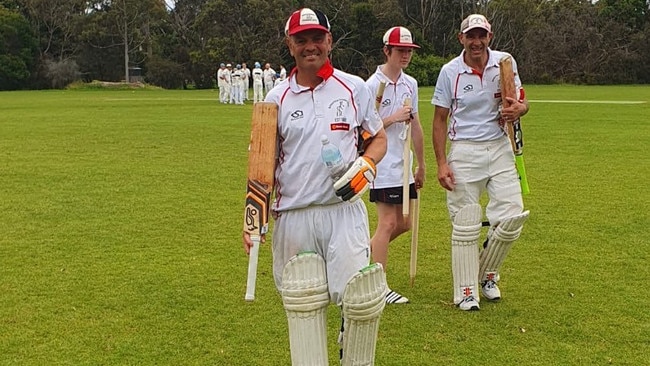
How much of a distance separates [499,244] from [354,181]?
7.94 ft

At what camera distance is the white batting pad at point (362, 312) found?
139 inches

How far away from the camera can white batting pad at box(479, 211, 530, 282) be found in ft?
17.6

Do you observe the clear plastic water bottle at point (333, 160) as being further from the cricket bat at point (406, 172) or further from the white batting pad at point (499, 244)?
the white batting pad at point (499, 244)

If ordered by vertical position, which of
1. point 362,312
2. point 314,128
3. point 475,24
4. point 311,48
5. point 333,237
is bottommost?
point 362,312

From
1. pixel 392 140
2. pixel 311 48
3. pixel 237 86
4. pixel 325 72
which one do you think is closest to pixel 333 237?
pixel 325 72

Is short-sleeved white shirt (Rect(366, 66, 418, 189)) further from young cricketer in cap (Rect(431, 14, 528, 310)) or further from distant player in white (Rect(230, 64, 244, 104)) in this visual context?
distant player in white (Rect(230, 64, 244, 104))

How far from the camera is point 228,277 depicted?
6.37 meters

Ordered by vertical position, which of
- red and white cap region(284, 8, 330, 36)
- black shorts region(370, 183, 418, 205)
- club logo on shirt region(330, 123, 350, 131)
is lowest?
black shorts region(370, 183, 418, 205)

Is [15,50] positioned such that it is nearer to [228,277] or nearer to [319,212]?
[228,277]

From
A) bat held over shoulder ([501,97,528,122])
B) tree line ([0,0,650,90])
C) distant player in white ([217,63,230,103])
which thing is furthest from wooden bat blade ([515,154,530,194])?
tree line ([0,0,650,90])

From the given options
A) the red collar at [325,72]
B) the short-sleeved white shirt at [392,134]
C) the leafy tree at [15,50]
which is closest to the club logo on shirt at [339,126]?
the red collar at [325,72]

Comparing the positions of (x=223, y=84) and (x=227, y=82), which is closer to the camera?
(x=227, y=82)

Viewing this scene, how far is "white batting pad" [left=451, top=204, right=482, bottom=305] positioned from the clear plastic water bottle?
2.17 meters

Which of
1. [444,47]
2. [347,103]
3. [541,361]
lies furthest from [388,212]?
[444,47]
